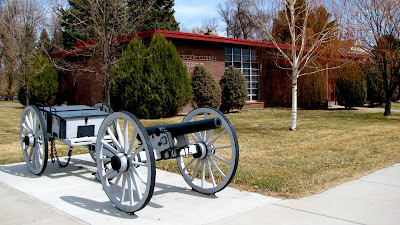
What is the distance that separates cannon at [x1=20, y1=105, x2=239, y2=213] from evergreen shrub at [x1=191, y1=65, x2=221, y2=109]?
1293 cm

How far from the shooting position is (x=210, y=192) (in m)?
5.65

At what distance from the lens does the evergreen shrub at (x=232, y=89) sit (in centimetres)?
2239

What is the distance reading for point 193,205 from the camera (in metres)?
5.25

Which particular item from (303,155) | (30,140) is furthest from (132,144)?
(303,155)

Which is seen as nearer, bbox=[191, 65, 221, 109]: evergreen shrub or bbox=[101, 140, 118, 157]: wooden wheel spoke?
bbox=[101, 140, 118, 157]: wooden wheel spoke

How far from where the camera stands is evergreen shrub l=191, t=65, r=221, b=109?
817 inches

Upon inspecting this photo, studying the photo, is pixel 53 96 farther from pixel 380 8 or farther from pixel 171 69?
pixel 380 8

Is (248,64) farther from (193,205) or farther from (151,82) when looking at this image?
(193,205)

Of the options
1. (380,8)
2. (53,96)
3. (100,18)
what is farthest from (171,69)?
(53,96)

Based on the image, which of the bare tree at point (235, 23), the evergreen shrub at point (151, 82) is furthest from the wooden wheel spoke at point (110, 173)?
the bare tree at point (235, 23)

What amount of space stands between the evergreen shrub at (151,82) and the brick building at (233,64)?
291 cm

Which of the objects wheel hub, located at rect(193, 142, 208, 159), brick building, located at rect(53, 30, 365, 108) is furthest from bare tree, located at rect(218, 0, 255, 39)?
wheel hub, located at rect(193, 142, 208, 159)

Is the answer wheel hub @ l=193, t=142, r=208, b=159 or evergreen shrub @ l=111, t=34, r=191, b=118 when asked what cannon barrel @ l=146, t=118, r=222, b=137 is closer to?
wheel hub @ l=193, t=142, r=208, b=159

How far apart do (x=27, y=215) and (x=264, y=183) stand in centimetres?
346
